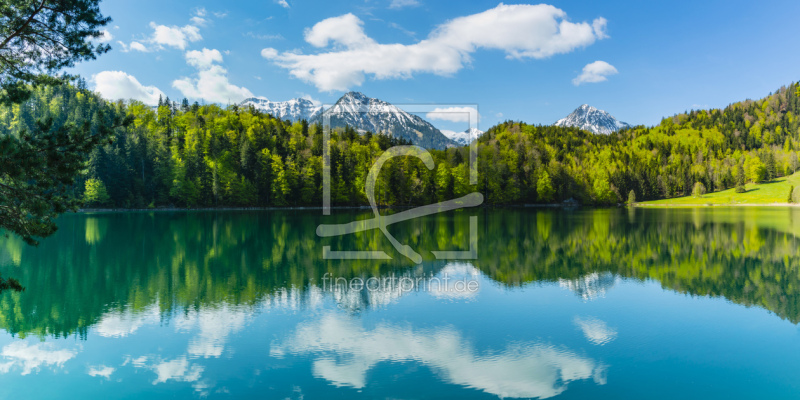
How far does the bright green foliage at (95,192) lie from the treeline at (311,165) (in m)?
0.15

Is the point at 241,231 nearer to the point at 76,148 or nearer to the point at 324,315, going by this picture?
the point at 324,315

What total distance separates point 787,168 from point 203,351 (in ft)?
586

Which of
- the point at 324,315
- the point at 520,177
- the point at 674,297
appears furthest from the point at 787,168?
the point at 324,315

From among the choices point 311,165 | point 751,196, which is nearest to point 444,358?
point 311,165

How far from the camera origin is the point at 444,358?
10.6 m

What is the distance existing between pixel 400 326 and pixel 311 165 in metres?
76.3

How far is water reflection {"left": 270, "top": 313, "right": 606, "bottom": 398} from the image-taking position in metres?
9.29

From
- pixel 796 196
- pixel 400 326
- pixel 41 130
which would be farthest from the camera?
pixel 796 196

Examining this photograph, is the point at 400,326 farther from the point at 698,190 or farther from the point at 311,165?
the point at 698,190

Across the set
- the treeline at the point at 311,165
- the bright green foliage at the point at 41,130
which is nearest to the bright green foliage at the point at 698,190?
the treeline at the point at 311,165

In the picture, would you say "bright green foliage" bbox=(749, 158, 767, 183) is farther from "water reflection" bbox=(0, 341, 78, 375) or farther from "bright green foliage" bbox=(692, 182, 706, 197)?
"water reflection" bbox=(0, 341, 78, 375)

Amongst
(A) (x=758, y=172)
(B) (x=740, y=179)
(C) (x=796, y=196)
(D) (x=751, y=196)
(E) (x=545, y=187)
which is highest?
(A) (x=758, y=172)

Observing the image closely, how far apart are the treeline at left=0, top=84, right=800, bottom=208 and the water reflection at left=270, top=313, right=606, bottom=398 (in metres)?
66.3

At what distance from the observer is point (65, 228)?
42062 millimetres
